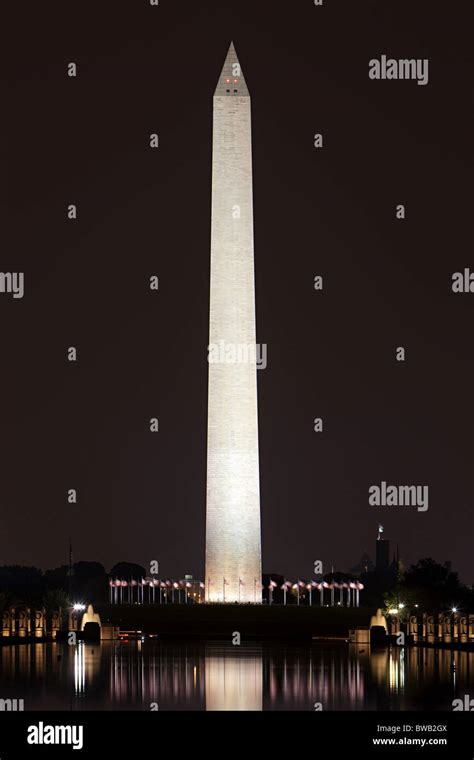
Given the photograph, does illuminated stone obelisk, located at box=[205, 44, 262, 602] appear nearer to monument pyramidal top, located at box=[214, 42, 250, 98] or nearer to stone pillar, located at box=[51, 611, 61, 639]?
monument pyramidal top, located at box=[214, 42, 250, 98]

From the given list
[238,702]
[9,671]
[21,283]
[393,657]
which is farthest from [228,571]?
[238,702]

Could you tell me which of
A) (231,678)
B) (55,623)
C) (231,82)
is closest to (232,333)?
(231,82)

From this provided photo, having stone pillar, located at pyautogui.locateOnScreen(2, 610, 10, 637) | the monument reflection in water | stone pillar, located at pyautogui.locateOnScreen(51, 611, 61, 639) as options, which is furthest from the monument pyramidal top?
the monument reflection in water

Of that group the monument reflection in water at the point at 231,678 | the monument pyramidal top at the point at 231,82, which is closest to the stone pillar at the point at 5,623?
the monument reflection in water at the point at 231,678

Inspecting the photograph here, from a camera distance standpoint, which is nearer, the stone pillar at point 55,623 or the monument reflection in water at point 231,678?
the monument reflection in water at point 231,678

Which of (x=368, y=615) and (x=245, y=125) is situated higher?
(x=245, y=125)

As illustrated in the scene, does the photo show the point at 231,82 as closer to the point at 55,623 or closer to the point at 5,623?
the point at 55,623

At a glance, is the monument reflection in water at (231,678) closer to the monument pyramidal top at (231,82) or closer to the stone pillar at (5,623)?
the stone pillar at (5,623)
